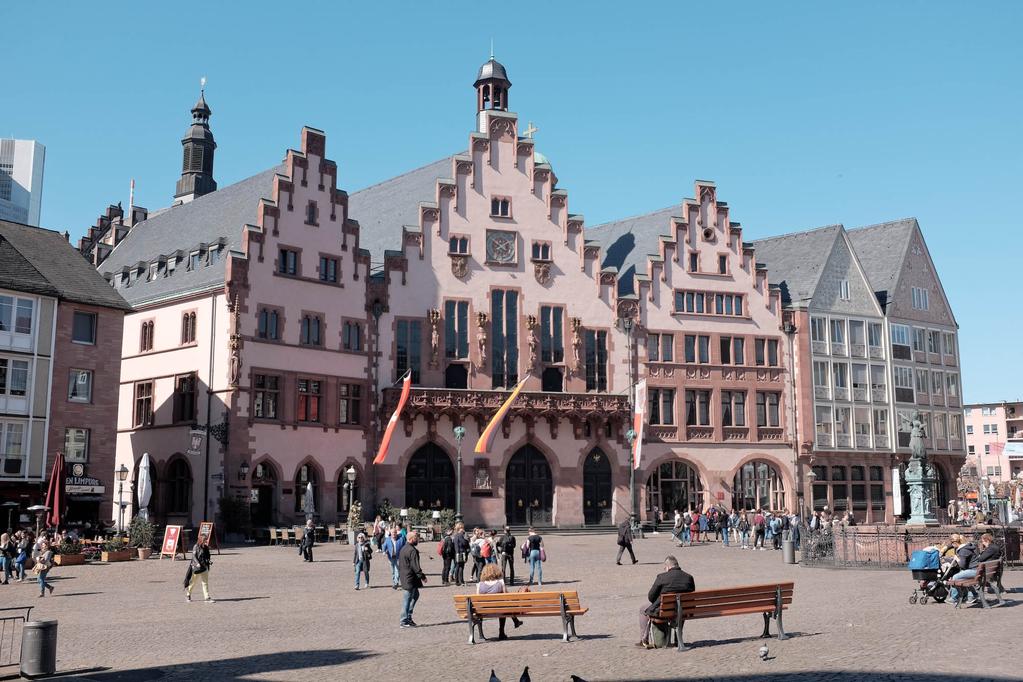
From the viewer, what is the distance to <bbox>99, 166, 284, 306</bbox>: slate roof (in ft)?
194

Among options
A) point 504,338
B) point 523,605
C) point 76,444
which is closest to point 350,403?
point 504,338

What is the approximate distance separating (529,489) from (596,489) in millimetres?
4151

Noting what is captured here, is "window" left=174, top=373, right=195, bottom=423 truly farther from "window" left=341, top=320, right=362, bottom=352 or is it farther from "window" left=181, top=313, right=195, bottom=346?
"window" left=341, top=320, right=362, bottom=352

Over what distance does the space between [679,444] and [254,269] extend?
2714 cm

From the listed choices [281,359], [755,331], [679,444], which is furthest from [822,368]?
[281,359]

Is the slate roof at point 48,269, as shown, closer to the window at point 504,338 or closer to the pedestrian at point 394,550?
the window at point 504,338

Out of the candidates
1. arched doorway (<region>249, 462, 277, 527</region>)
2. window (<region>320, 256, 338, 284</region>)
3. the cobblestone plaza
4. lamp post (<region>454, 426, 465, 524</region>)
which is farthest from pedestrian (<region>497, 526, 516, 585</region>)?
window (<region>320, 256, 338, 284</region>)

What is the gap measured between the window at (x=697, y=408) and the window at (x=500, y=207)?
1554 centimetres

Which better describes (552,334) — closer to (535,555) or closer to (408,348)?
(408,348)

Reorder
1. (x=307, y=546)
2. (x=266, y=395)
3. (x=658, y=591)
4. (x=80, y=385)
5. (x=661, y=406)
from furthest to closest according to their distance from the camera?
(x=661, y=406) → (x=266, y=395) → (x=80, y=385) → (x=307, y=546) → (x=658, y=591)

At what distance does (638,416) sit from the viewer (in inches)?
2363

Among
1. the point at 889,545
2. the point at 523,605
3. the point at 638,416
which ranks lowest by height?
the point at 523,605

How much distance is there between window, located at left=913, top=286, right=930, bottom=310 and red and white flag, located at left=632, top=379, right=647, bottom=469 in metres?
25.4

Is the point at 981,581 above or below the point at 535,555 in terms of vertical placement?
below
